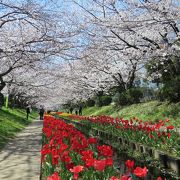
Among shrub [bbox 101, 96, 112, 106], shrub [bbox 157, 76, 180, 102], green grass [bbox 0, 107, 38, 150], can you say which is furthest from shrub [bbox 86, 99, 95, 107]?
shrub [bbox 157, 76, 180, 102]

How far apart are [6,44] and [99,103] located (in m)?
29.2

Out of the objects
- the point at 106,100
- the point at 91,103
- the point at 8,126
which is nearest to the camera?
the point at 8,126

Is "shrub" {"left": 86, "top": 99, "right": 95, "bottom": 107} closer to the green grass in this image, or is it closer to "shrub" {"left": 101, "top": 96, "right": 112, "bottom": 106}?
"shrub" {"left": 101, "top": 96, "right": 112, "bottom": 106}

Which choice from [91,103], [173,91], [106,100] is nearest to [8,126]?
[173,91]

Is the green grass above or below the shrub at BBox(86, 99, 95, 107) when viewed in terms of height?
below

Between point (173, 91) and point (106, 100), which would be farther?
point (106, 100)

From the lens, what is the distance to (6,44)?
1194 centimetres

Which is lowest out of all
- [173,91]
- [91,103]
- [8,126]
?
[8,126]

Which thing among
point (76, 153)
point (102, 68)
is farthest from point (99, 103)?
point (76, 153)

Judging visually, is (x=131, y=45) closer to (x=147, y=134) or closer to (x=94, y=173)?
(x=147, y=134)

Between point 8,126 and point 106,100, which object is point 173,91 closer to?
A: point 8,126

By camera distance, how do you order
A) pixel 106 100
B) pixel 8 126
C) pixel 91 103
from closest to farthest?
pixel 8 126 → pixel 106 100 → pixel 91 103

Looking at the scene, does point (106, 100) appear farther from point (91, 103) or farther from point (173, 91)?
point (173, 91)

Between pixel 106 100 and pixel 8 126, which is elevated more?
pixel 106 100
